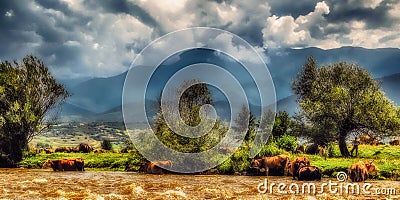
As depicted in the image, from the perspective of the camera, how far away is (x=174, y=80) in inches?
1742

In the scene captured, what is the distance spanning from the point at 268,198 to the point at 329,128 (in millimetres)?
34383

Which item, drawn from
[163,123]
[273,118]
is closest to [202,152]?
[163,123]

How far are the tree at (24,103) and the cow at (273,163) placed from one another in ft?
93.9

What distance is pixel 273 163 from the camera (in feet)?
129

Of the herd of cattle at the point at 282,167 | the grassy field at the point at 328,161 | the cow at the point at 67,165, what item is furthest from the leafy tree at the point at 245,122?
the cow at the point at 67,165

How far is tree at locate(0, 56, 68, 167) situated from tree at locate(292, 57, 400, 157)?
34.8m

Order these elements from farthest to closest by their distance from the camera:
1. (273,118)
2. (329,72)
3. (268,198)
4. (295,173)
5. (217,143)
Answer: (329,72) < (273,118) < (217,143) < (295,173) < (268,198)

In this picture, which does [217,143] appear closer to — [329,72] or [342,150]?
[342,150]

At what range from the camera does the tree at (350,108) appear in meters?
53.7

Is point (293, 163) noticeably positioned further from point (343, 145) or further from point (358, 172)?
point (343, 145)

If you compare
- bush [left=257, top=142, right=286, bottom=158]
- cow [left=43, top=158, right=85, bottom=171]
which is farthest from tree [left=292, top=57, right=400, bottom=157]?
cow [left=43, top=158, right=85, bottom=171]

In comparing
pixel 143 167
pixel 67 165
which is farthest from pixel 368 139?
pixel 67 165

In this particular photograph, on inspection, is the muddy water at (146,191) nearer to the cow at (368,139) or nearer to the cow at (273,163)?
the cow at (273,163)

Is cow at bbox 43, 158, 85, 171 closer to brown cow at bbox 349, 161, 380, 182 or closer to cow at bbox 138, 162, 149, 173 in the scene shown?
cow at bbox 138, 162, 149, 173
